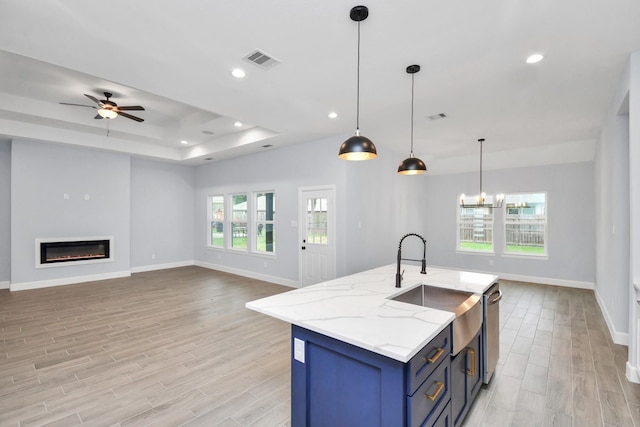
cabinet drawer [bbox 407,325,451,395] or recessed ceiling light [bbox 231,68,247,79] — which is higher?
recessed ceiling light [bbox 231,68,247,79]

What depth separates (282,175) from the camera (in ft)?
20.9

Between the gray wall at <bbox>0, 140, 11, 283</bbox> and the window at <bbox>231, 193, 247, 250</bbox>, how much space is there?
14.6 ft

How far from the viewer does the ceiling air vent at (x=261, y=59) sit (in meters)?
2.72

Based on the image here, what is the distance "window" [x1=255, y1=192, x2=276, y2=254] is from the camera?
22.5 feet

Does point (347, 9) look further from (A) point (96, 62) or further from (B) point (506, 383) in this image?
(B) point (506, 383)

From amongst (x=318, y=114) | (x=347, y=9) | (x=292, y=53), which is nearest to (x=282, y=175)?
(x=318, y=114)

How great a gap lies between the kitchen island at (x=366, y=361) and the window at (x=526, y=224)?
20.8 ft

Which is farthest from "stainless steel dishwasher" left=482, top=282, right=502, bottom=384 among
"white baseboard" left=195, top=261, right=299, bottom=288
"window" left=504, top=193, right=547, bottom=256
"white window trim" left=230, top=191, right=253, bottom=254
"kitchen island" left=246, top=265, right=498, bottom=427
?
"white window trim" left=230, top=191, right=253, bottom=254

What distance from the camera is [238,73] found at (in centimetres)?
309

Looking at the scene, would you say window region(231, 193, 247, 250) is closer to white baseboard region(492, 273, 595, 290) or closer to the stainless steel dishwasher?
A: the stainless steel dishwasher

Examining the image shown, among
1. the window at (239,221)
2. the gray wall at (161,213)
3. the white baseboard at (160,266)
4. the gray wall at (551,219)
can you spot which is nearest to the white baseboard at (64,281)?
the white baseboard at (160,266)

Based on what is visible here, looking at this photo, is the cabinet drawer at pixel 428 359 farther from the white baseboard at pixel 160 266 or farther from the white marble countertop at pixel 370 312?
the white baseboard at pixel 160 266

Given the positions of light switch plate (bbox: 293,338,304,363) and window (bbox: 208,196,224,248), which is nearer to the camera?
light switch plate (bbox: 293,338,304,363)

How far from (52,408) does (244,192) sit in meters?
5.44
